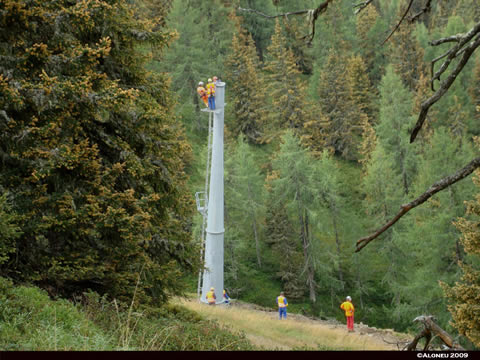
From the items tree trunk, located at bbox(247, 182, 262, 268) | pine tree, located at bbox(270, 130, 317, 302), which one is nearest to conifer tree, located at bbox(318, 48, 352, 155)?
tree trunk, located at bbox(247, 182, 262, 268)

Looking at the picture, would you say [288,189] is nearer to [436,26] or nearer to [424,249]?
[424,249]

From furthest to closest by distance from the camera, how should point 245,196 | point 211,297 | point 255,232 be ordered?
point 245,196
point 255,232
point 211,297

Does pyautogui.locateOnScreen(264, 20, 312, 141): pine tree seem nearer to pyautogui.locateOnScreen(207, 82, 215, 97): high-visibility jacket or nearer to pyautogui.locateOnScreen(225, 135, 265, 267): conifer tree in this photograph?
pyautogui.locateOnScreen(225, 135, 265, 267): conifer tree

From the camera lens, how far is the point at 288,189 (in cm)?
2847

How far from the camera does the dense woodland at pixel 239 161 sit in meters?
7.30

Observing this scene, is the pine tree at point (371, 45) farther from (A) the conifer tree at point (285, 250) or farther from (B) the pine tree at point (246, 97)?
(A) the conifer tree at point (285, 250)

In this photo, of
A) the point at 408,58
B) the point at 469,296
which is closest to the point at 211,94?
the point at 469,296

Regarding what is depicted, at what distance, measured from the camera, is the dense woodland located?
7.30 m

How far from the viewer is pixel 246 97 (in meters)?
41.0

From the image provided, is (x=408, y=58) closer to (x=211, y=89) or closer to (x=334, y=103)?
(x=334, y=103)

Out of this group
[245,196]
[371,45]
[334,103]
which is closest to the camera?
[245,196]

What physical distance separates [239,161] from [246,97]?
1191cm

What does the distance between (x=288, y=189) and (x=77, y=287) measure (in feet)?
70.0

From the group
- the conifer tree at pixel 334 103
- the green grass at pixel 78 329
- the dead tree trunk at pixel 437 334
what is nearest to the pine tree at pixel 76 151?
the green grass at pixel 78 329
